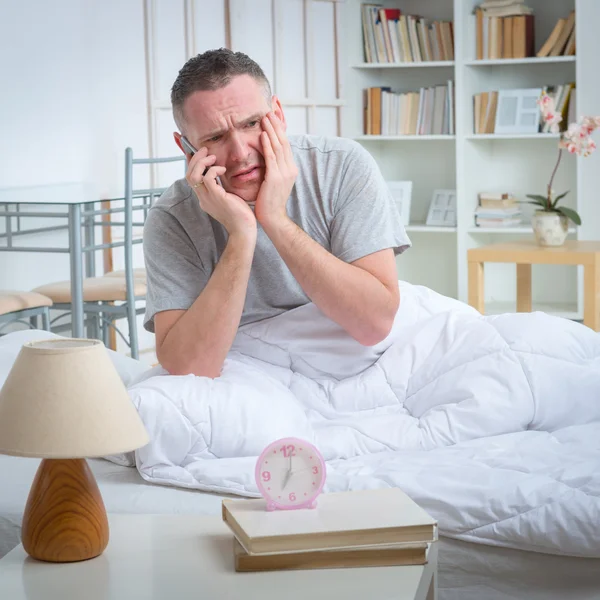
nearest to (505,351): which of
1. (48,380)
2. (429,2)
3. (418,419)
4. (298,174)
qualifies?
(418,419)

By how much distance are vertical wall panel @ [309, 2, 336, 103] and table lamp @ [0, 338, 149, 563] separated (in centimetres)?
409

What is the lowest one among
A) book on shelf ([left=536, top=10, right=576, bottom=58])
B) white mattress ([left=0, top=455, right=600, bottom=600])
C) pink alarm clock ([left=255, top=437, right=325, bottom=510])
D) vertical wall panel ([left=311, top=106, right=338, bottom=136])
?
white mattress ([left=0, top=455, right=600, bottom=600])

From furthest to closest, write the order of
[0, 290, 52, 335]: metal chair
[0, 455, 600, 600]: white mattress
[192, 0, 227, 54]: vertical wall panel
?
[192, 0, 227, 54]: vertical wall panel < [0, 290, 52, 335]: metal chair < [0, 455, 600, 600]: white mattress

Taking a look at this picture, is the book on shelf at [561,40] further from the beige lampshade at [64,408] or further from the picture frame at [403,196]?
the beige lampshade at [64,408]

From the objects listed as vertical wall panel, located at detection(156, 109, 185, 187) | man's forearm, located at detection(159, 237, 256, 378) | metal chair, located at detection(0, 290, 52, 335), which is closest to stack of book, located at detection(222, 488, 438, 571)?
man's forearm, located at detection(159, 237, 256, 378)

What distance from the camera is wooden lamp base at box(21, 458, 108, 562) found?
41.1 inches

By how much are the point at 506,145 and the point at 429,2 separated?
2.76 ft

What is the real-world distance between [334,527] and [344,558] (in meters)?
0.03

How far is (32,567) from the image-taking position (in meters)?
1.04

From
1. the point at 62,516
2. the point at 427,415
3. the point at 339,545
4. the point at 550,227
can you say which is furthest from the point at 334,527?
the point at 550,227

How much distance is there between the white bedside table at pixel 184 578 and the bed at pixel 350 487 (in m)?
0.19

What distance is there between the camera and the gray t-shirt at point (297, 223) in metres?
1.78

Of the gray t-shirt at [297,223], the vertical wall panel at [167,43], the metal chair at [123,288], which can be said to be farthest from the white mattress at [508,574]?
the vertical wall panel at [167,43]

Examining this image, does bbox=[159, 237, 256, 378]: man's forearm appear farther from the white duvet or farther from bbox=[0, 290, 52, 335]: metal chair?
bbox=[0, 290, 52, 335]: metal chair
